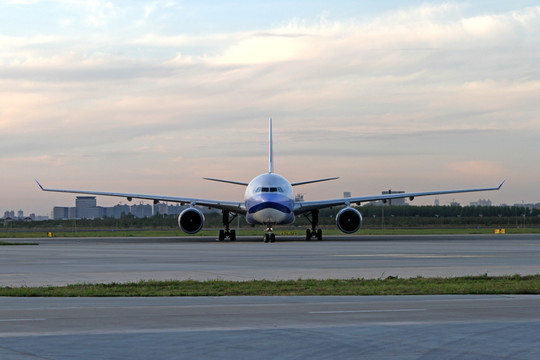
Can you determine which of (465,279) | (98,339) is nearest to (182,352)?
(98,339)

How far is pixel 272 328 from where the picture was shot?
1182 cm

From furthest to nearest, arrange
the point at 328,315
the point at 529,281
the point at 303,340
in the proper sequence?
the point at 529,281 < the point at 328,315 < the point at 303,340

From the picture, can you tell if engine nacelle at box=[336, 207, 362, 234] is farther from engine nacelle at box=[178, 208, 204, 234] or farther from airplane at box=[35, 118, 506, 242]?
engine nacelle at box=[178, 208, 204, 234]

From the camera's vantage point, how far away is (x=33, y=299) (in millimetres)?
16234

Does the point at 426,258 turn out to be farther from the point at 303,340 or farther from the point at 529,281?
the point at 303,340

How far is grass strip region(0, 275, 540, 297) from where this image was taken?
17156 mm

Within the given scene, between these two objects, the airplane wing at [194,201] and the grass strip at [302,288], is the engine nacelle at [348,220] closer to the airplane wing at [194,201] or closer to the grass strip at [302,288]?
the airplane wing at [194,201]

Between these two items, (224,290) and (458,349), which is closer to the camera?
(458,349)

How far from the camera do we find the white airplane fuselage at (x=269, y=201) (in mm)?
52156

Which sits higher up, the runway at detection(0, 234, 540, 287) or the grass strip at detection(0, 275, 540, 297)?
the runway at detection(0, 234, 540, 287)

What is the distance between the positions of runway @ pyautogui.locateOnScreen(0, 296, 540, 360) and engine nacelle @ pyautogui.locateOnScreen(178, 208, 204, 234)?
3842 centimetres

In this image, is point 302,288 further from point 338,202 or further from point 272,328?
point 338,202

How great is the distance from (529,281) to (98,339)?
11925 mm

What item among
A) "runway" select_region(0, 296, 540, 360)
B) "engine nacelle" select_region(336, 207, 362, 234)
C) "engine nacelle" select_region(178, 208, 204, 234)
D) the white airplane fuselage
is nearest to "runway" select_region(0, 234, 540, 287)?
"runway" select_region(0, 296, 540, 360)
